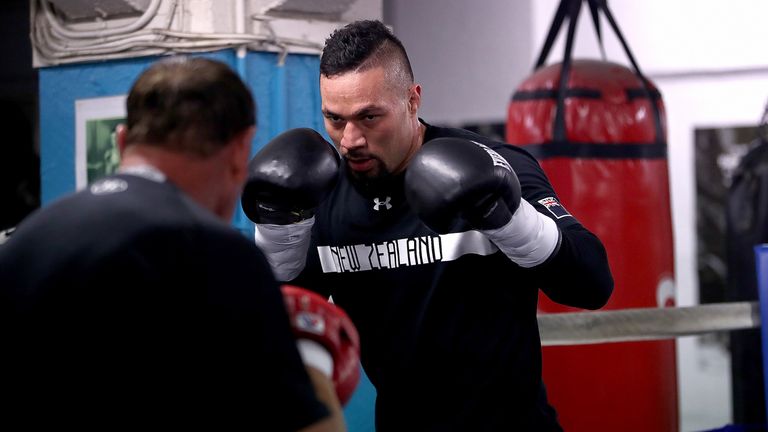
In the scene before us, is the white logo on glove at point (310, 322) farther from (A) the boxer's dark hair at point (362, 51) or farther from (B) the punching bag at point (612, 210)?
(B) the punching bag at point (612, 210)

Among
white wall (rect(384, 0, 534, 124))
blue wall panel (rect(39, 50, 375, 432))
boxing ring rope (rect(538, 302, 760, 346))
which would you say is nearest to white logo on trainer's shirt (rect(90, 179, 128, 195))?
blue wall panel (rect(39, 50, 375, 432))

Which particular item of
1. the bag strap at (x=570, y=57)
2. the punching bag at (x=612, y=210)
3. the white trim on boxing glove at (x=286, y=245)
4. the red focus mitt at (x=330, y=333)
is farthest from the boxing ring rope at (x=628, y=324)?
the red focus mitt at (x=330, y=333)

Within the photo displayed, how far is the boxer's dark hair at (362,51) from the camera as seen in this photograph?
1.61m

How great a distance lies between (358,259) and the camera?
5.42ft

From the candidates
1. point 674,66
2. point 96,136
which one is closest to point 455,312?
point 96,136

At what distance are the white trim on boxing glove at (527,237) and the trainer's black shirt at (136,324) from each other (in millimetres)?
660

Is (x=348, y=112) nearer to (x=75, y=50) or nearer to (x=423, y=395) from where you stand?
(x=423, y=395)

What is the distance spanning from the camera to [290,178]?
1525mm

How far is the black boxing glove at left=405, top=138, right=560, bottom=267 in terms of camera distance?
142cm

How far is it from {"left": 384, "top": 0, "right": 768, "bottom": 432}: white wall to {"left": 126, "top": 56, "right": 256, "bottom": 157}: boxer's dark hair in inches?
99.6

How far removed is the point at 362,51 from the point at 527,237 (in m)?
0.44

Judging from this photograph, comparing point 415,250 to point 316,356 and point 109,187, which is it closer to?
point 316,356

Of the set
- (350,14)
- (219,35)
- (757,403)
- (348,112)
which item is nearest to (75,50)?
(219,35)

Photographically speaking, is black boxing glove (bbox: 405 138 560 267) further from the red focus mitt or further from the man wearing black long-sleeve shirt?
the red focus mitt
